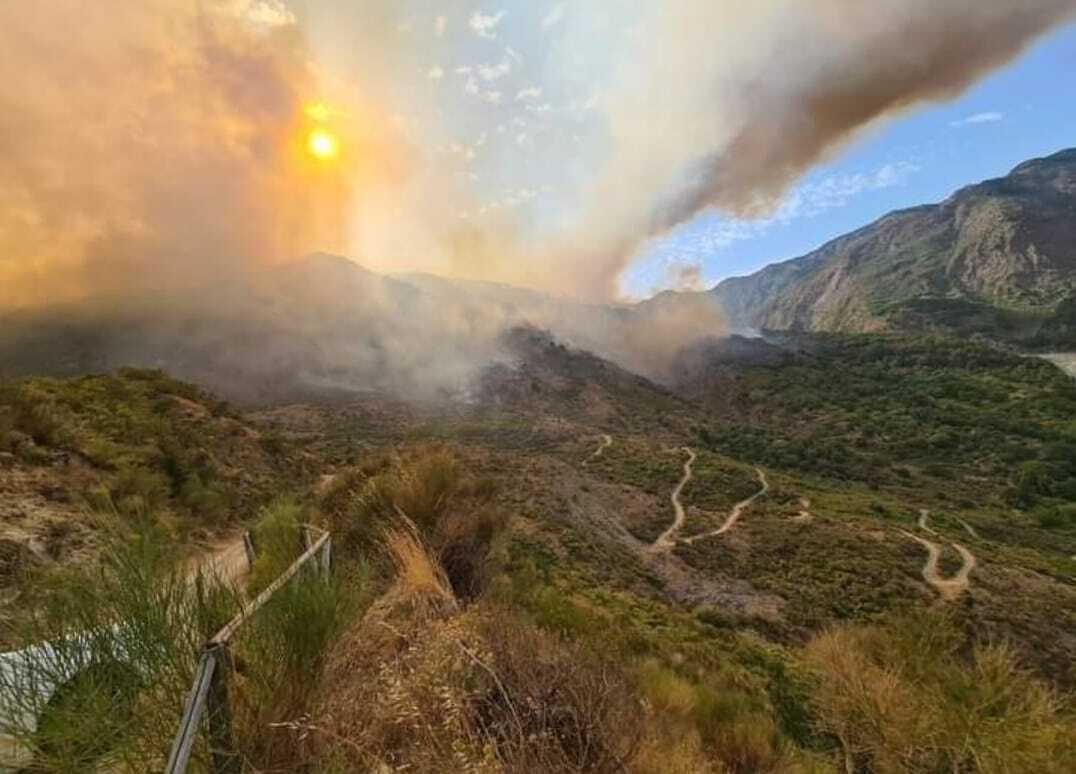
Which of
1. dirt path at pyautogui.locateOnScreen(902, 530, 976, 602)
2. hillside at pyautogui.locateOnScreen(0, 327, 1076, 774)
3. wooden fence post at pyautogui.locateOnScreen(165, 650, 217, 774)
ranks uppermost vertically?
wooden fence post at pyautogui.locateOnScreen(165, 650, 217, 774)

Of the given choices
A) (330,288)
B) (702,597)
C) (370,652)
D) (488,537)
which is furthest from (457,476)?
(330,288)

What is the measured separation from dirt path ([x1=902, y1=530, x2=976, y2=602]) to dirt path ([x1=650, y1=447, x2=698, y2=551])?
49.3 feet

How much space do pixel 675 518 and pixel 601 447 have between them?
27.5 m

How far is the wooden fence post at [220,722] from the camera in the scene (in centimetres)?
312

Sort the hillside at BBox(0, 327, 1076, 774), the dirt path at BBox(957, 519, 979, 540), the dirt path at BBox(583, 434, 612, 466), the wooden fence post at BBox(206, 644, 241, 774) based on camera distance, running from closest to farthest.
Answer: the wooden fence post at BBox(206, 644, 241, 774) < the hillside at BBox(0, 327, 1076, 774) < the dirt path at BBox(957, 519, 979, 540) < the dirt path at BBox(583, 434, 612, 466)

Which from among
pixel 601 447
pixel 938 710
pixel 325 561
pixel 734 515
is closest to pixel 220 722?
pixel 325 561

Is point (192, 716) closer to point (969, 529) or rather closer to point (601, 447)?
point (969, 529)

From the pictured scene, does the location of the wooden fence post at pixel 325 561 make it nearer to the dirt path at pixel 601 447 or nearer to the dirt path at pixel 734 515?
the dirt path at pixel 734 515

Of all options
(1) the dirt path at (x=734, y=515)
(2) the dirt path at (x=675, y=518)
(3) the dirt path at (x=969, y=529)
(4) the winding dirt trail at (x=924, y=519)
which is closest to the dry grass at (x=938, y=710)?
(2) the dirt path at (x=675, y=518)

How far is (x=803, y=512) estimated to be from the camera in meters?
54.3

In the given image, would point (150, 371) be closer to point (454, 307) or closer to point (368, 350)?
point (368, 350)

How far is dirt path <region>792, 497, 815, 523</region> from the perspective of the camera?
5095 centimetres

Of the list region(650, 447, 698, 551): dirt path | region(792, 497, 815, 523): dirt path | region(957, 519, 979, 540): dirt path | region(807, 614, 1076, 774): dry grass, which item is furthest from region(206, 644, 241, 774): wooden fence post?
region(957, 519, 979, 540): dirt path

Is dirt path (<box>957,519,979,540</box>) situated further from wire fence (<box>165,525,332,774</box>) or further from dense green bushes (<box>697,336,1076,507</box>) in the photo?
wire fence (<box>165,525,332,774</box>)
